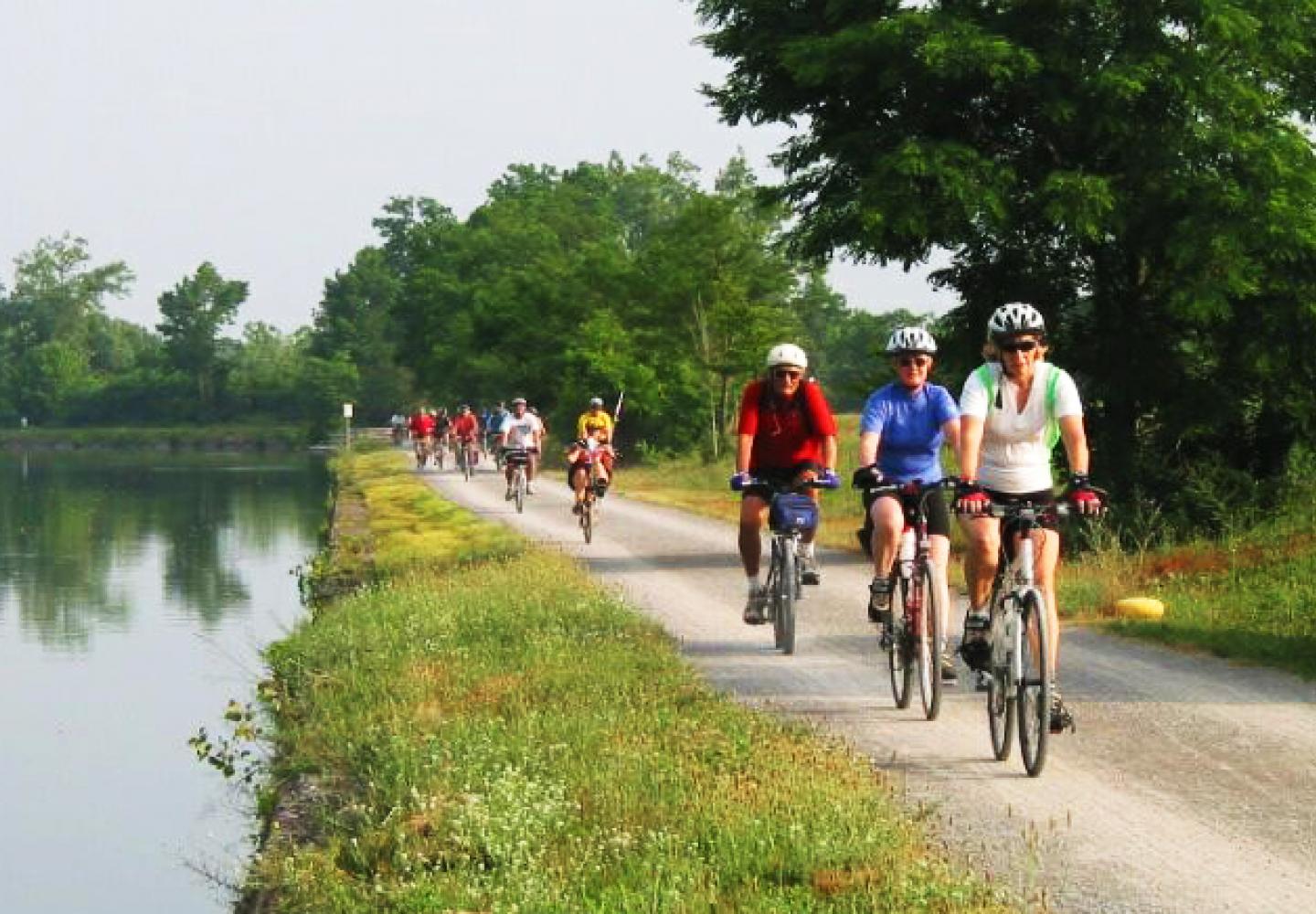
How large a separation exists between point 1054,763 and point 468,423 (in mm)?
41283

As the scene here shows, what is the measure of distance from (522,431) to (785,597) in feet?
67.2

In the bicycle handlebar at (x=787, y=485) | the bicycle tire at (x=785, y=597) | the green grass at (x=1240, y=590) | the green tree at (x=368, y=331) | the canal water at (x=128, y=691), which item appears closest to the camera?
the bicycle handlebar at (x=787, y=485)

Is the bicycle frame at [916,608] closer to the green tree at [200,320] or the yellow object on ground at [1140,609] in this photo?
the yellow object on ground at [1140,609]

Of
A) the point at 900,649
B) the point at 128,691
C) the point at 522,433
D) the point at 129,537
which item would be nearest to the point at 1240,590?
the point at 900,649

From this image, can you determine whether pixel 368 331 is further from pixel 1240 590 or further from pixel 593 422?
pixel 1240 590


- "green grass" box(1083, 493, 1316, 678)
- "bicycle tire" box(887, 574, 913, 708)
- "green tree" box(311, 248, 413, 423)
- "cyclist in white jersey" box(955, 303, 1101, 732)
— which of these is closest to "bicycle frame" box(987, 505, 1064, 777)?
"cyclist in white jersey" box(955, 303, 1101, 732)

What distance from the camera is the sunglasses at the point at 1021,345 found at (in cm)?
922

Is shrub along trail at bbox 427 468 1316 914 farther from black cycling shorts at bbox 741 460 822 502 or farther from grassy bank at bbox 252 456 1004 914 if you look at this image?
black cycling shorts at bbox 741 460 822 502

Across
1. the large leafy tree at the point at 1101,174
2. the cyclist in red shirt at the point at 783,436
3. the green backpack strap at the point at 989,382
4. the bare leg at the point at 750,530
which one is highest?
the large leafy tree at the point at 1101,174

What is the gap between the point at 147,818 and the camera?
1553 centimetres

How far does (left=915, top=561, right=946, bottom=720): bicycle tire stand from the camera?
34.8 feet

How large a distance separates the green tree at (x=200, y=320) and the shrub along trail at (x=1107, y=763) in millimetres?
155257

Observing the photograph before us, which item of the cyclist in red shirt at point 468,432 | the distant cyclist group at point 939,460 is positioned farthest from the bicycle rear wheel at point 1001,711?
the cyclist in red shirt at point 468,432

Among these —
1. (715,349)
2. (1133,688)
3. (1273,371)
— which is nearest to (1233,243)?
(1273,371)
